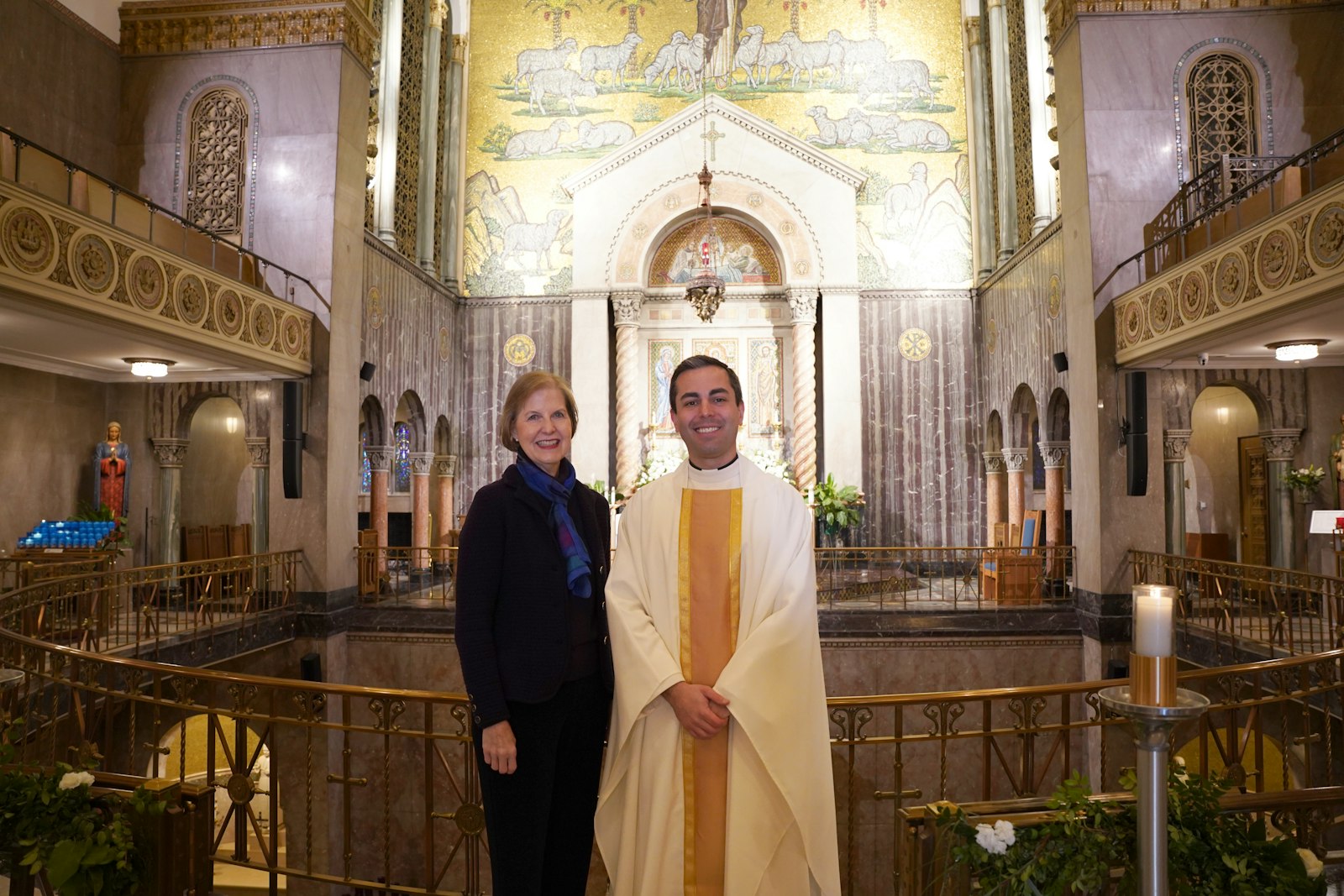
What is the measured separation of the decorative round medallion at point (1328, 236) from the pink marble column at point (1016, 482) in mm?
8820

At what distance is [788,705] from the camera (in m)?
2.67

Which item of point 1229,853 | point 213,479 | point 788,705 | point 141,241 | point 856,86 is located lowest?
point 1229,853

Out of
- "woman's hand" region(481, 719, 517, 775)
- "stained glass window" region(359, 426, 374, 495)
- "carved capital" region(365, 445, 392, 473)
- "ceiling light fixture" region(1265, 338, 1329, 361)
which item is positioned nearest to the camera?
"woman's hand" region(481, 719, 517, 775)

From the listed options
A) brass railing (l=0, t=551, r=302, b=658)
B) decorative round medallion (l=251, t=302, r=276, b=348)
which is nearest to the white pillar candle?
brass railing (l=0, t=551, r=302, b=658)

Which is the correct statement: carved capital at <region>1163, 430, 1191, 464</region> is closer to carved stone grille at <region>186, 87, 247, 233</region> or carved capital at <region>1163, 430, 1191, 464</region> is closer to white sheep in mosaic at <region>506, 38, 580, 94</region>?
carved stone grille at <region>186, 87, 247, 233</region>

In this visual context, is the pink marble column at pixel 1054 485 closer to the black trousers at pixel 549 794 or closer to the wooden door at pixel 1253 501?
the wooden door at pixel 1253 501

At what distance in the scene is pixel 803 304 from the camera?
1786 centimetres

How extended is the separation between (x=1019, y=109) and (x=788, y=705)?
16.9m

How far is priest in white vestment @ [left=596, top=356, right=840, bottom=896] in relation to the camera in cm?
266

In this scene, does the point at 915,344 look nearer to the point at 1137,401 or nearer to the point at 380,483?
the point at 1137,401

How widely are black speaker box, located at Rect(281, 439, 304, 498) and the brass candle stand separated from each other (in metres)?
11.6

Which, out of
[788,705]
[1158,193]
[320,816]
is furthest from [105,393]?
[1158,193]

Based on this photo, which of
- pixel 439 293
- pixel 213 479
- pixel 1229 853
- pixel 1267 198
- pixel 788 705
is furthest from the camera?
pixel 439 293

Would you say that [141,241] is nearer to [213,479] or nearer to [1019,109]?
[213,479]
